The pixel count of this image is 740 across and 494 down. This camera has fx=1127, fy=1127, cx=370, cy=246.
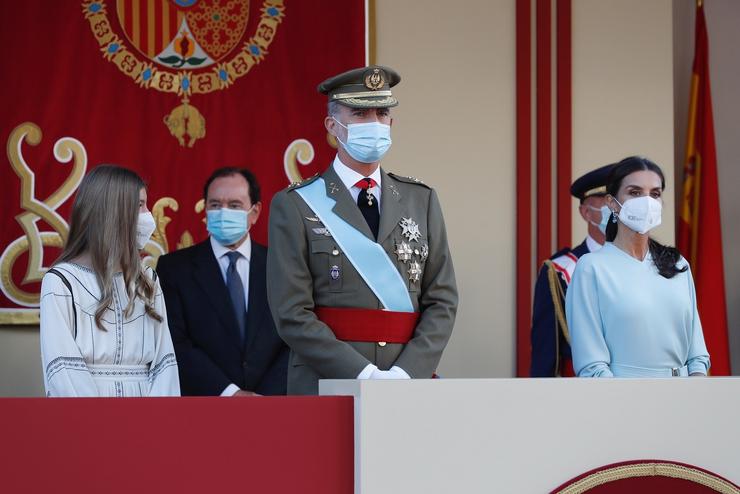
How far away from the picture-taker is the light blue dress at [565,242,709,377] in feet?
10.8

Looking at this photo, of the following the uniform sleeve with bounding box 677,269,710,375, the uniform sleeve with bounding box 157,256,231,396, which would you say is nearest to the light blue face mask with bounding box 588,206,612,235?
the uniform sleeve with bounding box 677,269,710,375

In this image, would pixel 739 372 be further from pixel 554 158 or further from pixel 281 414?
pixel 281 414

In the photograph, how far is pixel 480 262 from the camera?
5.02 m

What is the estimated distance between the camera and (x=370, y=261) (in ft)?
9.88

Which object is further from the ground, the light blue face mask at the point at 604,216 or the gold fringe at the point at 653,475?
the light blue face mask at the point at 604,216

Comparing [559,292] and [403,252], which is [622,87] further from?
[403,252]

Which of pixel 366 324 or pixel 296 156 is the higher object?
pixel 296 156

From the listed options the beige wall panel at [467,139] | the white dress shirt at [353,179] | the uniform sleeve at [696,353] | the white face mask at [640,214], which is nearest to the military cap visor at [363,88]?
the white dress shirt at [353,179]

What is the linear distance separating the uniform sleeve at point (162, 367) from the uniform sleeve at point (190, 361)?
60 cm

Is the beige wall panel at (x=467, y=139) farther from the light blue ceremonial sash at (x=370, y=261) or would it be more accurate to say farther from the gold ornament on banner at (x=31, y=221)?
the light blue ceremonial sash at (x=370, y=261)

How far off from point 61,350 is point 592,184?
2.47m

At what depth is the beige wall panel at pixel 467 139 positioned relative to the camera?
4965 millimetres

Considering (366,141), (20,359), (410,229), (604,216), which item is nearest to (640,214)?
(604,216)

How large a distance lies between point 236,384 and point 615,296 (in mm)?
1307
